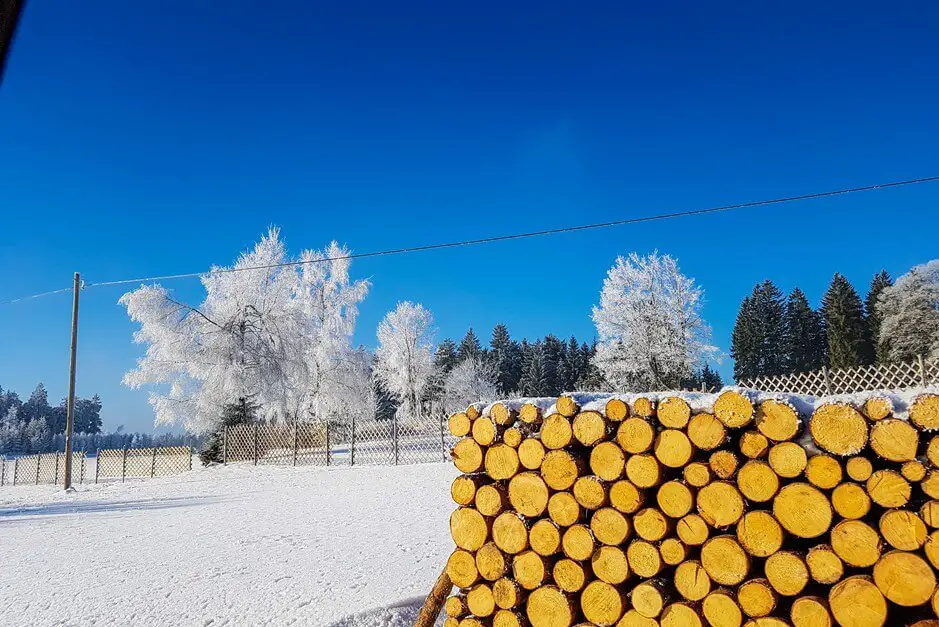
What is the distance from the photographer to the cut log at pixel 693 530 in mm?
2889

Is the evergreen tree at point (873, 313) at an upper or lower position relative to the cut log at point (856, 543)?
upper

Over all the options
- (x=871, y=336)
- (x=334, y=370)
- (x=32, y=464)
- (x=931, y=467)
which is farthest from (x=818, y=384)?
(x=871, y=336)

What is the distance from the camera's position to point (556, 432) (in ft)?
11.1

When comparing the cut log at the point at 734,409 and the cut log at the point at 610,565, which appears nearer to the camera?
the cut log at the point at 734,409

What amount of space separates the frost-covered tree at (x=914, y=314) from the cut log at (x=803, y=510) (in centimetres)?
3532

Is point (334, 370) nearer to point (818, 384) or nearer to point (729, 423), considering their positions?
point (818, 384)

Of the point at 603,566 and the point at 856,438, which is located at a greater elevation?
the point at 856,438

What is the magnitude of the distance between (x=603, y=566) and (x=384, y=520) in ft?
17.5

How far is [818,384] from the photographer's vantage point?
11875mm

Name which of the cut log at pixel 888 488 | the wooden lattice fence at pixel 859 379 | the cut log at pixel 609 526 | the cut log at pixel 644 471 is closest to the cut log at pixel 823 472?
the cut log at pixel 888 488

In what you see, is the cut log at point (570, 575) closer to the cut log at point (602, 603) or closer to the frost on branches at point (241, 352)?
the cut log at point (602, 603)

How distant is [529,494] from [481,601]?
0.73 m

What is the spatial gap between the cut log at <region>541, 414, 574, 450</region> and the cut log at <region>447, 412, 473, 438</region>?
519mm

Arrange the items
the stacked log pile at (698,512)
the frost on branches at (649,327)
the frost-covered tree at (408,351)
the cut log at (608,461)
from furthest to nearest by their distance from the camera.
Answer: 1. the frost-covered tree at (408,351)
2. the frost on branches at (649,327)
3. the cut log at (608,461)
4. the stacked log pile at (698,512)
